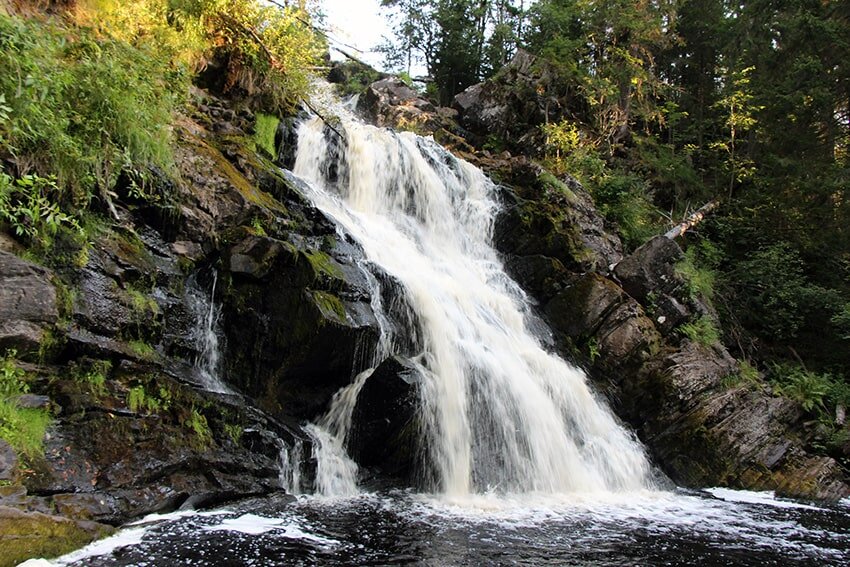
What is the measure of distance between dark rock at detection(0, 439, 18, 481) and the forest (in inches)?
540

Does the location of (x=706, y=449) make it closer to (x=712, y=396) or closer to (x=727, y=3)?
(x=712, y=396)

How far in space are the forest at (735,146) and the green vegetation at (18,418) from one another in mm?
13534

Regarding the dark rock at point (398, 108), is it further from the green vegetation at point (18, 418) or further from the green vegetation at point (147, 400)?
the green vegetation at point (18, 418)

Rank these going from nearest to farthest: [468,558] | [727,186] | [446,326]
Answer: [468,558], [446,326], [727,186]

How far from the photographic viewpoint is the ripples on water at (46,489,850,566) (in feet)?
15.6

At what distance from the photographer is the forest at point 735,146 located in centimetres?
1606

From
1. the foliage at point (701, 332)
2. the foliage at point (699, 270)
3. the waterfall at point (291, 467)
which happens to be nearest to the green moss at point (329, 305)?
the waterfall at point (291, 467)

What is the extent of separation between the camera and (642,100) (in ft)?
72.4

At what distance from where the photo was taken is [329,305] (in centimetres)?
795

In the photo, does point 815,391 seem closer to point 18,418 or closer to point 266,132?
point 266,132

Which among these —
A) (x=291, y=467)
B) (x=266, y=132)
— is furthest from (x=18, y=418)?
(x=266, y=132)

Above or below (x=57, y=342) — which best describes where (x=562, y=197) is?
above

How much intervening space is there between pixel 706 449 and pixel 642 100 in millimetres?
15910

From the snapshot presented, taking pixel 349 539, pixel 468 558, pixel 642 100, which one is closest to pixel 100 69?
pixel 349 539
